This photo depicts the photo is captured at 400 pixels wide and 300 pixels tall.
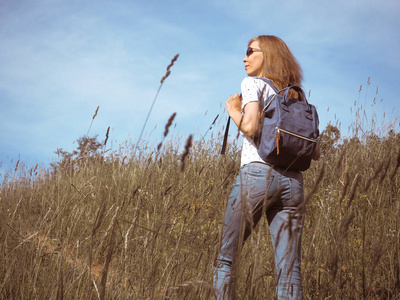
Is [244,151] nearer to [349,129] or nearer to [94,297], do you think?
[94,297]

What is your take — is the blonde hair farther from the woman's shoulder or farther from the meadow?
the meadow

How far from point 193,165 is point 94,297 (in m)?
4.09

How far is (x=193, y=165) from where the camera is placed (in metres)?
6.05

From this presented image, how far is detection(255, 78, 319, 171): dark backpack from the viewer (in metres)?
2.12

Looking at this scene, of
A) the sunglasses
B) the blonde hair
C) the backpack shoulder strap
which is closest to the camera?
the backpack shoulder strap

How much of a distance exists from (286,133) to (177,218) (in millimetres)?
1010

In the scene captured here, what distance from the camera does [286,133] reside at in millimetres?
2150

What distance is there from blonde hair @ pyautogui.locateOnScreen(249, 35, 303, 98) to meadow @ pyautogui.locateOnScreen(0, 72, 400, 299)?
0.70 m

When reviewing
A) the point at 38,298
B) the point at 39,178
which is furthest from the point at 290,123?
the point at 39,178

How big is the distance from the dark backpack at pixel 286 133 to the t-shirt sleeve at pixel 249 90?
0.12 m

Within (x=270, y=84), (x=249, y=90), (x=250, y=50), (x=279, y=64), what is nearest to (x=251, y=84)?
(x=249, y=90)

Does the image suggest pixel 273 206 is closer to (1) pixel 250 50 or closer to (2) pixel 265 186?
(2) pixel 265 186

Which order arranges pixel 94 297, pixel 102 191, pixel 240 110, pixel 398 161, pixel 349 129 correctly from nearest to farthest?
1. pixel 398 161
2. pixel 94 297
3. pixel 240 110
4. pixel 102 191
5. pixel 349 129

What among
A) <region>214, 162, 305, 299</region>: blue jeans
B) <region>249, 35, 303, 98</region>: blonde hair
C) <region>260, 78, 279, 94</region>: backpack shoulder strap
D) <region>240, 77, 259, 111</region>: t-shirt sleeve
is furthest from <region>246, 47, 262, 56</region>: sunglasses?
<region>214, 162, 305, 299</region>: blue jeans
